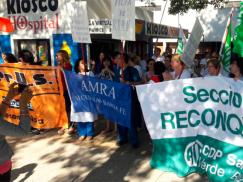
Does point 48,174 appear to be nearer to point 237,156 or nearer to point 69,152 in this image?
point 69,152

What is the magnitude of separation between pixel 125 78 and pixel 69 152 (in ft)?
5.63

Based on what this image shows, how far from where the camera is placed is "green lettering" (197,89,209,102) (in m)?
5.14

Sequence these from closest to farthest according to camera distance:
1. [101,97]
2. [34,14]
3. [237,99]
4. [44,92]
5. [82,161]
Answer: [237,99] → [82,161] → [101,97] → [44,92] → [34,14]

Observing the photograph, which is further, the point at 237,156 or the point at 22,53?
the point at 22,53

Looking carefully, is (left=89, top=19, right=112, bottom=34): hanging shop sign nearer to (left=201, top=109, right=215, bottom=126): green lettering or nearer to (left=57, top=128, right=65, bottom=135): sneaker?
(left=57, top=128, right=65, bottom=135): sneaker

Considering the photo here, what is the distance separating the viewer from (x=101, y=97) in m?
6.64

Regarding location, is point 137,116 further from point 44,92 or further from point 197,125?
point 44,92

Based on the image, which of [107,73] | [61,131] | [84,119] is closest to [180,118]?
[84,119]

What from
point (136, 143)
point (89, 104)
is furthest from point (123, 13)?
point (136, 143)

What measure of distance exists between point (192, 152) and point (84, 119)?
2.60 m

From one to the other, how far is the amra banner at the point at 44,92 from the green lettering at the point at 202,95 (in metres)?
3.26

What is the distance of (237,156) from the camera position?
16.1 feet

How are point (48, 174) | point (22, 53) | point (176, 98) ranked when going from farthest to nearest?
point (22, 53), point (48, 174), point (176, 98)

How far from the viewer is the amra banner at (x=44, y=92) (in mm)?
7512
